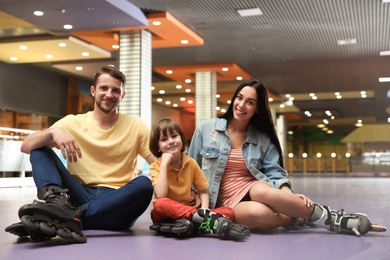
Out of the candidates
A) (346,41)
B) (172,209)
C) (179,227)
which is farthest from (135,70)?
(179,227)

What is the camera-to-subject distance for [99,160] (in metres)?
2.99

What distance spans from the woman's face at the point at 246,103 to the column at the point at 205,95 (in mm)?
13416

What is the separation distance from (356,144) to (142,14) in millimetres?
23721

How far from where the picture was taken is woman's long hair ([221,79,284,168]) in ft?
10.1

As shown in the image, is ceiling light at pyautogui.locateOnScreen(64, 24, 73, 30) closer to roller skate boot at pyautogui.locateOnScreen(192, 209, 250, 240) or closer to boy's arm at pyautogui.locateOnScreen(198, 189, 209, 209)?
boy's arm at pyautogui.locateOnScreen(198, 189, 209, 209)

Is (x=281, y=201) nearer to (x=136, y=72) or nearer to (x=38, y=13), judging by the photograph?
(x=38, y=13)

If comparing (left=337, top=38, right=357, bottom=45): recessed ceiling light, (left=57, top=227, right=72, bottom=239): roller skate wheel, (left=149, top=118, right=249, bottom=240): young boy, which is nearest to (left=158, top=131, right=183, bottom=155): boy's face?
(left=149, top=118, right=249, bottom=240): young boy

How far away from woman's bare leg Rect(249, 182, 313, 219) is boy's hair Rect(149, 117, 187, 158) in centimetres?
52

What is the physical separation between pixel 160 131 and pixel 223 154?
440 millimetres

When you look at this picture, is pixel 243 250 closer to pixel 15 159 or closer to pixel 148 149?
pixel 148 149

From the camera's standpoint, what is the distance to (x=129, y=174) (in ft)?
10.1

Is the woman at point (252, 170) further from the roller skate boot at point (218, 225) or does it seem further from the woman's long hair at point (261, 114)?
the roller skate boot at point (218, 225)

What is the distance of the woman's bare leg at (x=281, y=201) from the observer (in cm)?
287

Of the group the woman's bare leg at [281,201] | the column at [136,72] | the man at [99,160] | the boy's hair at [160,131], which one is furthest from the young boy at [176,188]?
the column at [136,72]
